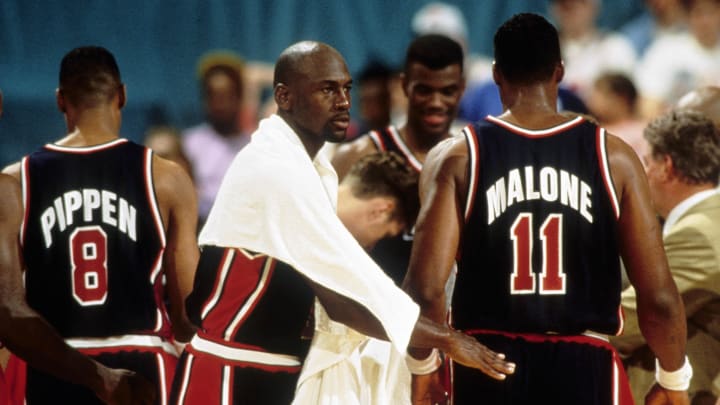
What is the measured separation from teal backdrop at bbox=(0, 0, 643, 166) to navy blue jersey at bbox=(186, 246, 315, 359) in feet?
18.1

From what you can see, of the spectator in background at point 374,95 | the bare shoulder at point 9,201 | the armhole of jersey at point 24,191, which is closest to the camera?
the bare shoulder at point 9,201

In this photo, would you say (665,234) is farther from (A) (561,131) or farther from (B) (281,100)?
(B) (281,100)

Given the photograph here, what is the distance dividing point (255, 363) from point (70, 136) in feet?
4.29

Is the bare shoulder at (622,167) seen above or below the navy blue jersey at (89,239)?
above

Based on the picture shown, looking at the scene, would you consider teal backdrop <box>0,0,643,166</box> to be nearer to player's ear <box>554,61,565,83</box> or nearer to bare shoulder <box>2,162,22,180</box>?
bare shoulder <box>2,162,22,180</box>

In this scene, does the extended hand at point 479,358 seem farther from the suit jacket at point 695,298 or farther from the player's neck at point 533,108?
the suit jacket at point 695,298

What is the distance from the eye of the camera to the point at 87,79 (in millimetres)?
4500

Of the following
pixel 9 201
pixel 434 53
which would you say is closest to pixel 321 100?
pixel 9 201

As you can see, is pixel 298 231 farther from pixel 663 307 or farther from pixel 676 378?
pixel 676 378

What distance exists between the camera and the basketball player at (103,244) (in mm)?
4262

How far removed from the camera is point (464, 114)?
834 centimetres

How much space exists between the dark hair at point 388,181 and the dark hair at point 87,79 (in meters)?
1.04

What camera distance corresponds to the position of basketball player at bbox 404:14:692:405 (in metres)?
3.77

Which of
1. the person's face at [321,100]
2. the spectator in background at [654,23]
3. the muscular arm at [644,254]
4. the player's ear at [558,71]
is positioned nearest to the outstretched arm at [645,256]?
the muscular arm at [644,254]
